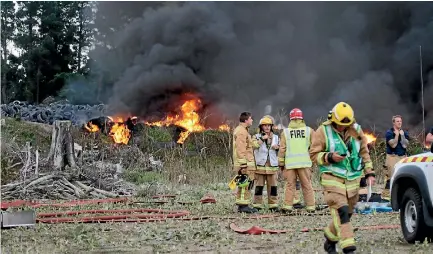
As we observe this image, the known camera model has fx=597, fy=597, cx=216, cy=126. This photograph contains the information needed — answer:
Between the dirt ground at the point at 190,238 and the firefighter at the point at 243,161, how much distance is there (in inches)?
36.2

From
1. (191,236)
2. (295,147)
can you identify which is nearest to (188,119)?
(295,147)

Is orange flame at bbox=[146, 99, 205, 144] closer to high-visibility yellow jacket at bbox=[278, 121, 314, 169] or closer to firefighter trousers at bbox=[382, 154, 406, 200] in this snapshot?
firefighter trousers at bbox=[382, 154, 406, 200]

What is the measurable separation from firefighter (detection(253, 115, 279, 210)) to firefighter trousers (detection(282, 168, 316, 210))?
413 mm

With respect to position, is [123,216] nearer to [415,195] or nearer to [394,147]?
[415,195]

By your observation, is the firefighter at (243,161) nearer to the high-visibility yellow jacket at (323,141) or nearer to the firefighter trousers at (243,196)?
the firefighter trousers at (243,196)

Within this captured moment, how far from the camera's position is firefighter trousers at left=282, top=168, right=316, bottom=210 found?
949cm

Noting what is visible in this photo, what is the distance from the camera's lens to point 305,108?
86.8ft

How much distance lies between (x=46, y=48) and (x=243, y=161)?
1075 inches

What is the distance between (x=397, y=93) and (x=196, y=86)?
8661 millimetres

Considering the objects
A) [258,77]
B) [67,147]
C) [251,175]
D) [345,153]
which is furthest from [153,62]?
[345,153]

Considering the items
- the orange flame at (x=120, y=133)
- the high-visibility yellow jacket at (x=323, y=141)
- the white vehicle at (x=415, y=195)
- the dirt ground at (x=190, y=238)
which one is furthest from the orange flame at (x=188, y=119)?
the high-visibility yellow jacket at (x=323, y=141)

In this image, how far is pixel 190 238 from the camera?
274 inches

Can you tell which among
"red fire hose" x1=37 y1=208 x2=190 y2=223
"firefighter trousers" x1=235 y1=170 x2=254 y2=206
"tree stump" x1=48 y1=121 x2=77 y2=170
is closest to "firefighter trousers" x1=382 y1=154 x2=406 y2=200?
"firefighter trousers" x1=235 y1=170 x2=254 y2=206

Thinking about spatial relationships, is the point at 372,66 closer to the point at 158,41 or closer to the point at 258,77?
the point at 258,77
